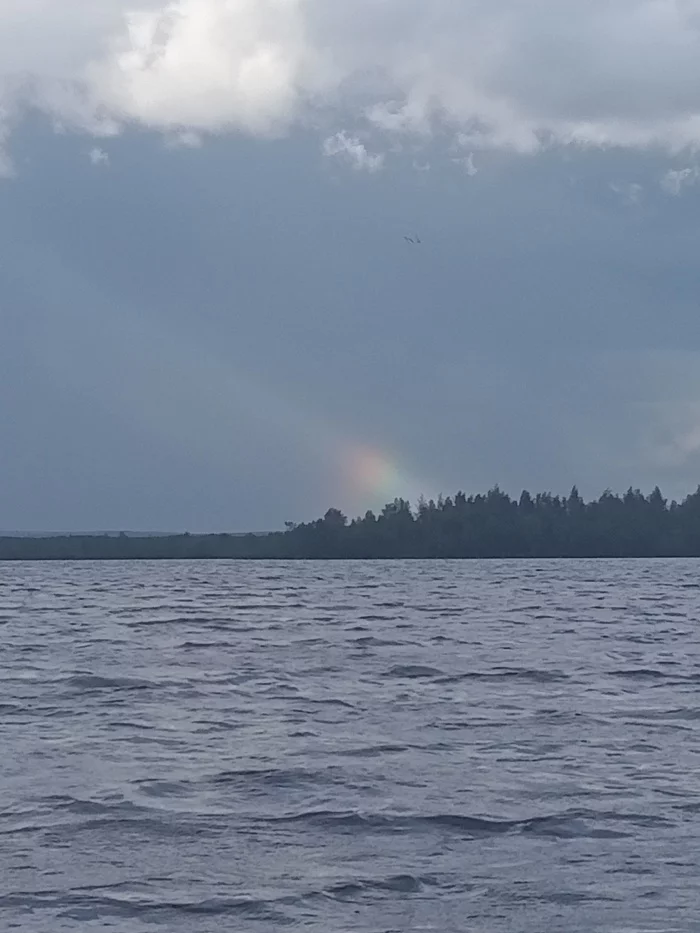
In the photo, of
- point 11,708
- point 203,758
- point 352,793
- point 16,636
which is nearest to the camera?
point 352,793

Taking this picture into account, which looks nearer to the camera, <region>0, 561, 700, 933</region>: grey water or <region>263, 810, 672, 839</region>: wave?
<region>0, 561, 700, 933</region>: grey water

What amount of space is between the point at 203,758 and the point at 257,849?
5019 millimetres

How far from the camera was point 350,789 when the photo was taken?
51.6 feet

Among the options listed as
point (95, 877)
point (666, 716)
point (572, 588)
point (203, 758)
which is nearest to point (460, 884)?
point (95, 877)

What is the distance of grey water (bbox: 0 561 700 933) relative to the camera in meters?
11.1

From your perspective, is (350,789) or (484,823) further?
(350,789)

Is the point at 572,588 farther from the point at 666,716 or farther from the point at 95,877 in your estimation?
the point at 95,877

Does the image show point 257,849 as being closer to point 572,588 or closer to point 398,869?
point 398,869

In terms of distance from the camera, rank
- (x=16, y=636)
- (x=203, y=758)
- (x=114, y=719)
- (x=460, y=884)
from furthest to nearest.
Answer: (x=16, y=636)
(x=114, y=719)
(x=203, y=758)
(x=460, y=884)

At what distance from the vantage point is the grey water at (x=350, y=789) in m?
11.1

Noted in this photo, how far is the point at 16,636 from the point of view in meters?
40.9

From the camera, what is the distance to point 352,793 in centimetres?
1552

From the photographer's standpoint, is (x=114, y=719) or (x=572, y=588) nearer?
(x=114, y=719)

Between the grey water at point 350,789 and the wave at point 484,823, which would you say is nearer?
the grey water at point 350,789
